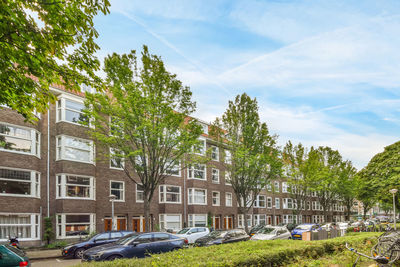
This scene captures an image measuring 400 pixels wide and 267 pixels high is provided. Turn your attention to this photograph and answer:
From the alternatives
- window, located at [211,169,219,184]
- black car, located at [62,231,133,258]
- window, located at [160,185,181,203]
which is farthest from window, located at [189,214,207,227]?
black car, located at [62,231,133,258]

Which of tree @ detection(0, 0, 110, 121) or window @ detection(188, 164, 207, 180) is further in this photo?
window @ detection(188, 164, 207, 180)

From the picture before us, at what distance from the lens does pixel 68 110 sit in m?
27.2

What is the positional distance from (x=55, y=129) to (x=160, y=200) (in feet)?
43.4

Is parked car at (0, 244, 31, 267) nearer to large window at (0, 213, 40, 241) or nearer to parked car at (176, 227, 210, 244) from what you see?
large window at (0, 213, 40, 241)

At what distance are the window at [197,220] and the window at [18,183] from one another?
691 inches

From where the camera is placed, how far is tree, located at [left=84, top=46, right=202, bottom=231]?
2241 cm

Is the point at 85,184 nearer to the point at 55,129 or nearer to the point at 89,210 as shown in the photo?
the point at 89,210

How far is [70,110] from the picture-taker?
27.2m

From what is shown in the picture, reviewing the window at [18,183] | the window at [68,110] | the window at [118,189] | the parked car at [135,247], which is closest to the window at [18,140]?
the window at [18,183]

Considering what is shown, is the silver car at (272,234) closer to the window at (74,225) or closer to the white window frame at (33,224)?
the window at (74,225)

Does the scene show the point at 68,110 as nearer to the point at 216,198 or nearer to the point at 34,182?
the point at 34,182

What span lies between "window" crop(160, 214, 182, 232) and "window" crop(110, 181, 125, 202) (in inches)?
225

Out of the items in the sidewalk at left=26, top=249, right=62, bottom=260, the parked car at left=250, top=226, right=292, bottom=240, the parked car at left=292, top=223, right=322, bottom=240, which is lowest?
the parked car at left=292, top=223, right=322, bottom=240

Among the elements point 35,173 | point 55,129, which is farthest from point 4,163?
point 55,129
